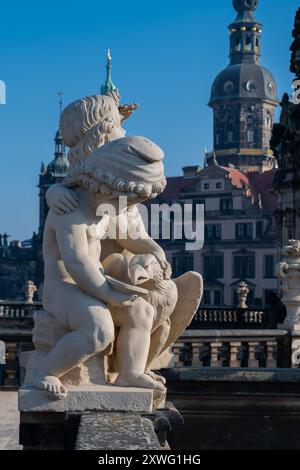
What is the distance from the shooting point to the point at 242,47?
116 m

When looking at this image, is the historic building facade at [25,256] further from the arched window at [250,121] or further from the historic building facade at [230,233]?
the arched window at [250,121]

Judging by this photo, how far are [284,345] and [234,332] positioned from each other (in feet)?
2.78

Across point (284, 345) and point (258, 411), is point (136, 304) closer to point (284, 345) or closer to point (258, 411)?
point (258, 411)

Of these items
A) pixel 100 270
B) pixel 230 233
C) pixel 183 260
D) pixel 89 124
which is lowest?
pixel 100 270

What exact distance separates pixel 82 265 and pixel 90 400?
699 mm

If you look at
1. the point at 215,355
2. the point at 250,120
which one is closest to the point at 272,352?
the point at 215,355

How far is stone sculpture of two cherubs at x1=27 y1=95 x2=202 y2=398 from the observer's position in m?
4.91

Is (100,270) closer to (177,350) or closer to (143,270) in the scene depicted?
(143,270)

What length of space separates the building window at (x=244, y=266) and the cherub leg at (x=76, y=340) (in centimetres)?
7229

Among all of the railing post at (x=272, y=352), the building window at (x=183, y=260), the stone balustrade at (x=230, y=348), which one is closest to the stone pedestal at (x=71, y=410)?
the stone balustrade at (x=230, y=348)

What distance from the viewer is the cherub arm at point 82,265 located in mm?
4934

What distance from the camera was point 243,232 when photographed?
77125mm

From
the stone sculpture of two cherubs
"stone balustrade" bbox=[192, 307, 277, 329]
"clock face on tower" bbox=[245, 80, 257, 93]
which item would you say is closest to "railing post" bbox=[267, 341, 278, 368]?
the stone sculpture of two cherubs

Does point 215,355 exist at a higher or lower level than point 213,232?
lower
